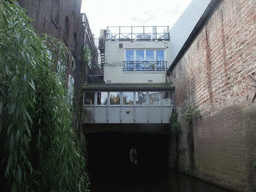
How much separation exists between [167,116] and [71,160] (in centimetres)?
1177

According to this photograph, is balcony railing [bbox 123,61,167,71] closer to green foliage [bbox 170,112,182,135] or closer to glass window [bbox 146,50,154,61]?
glass window [bbox 146,50,154,61]

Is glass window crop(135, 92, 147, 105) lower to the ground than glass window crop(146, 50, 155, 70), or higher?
lower

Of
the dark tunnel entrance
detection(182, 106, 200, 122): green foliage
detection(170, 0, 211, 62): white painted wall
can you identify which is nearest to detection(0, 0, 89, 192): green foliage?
detection(182, 106, 200, 122): green foliage

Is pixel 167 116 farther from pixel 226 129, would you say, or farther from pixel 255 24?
pixel 255 24

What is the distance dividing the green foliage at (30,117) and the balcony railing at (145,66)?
45.7ft

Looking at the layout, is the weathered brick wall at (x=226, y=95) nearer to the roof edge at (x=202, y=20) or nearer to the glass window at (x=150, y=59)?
the roof edge at (x=202, y=20)

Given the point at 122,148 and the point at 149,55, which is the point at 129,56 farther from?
the point at 122,148

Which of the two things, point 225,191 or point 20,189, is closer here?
point 20,189

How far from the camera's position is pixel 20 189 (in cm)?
262

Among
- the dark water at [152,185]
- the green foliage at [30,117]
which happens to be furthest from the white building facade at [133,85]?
the green foliage at [30,117]

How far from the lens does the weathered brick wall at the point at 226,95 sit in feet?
18.9

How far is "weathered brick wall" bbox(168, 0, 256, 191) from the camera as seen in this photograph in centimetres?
577

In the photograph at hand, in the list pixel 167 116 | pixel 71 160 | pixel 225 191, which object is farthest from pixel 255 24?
pixel 167 116

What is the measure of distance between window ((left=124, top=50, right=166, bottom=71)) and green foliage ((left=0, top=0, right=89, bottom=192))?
14.0m
